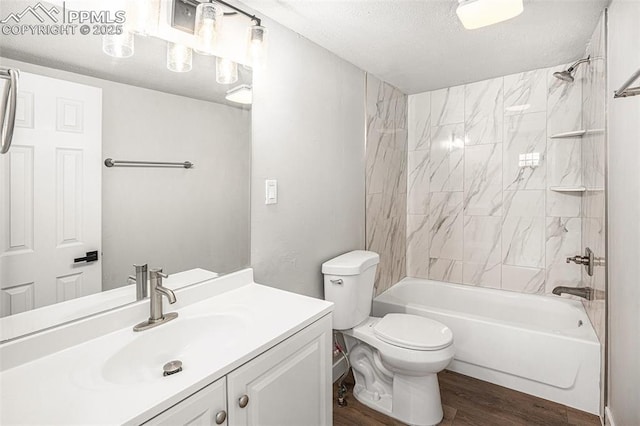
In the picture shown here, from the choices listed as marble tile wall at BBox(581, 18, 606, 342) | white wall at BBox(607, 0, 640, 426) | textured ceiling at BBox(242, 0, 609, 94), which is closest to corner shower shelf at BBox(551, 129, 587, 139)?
marble tile wall at BBox(581, 18, 606, 342)

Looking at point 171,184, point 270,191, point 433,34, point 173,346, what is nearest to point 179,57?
point 171,184

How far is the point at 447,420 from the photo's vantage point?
73.1 inches

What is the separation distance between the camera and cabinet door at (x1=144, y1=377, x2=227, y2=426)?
778 millimetres

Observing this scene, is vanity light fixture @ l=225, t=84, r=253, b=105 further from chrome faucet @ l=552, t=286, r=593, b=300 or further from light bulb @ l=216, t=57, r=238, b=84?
chrome faucet @ l=552, t=286, r=593, b=300

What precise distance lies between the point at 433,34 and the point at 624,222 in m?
1.41

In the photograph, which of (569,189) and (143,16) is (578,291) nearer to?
(569,189)

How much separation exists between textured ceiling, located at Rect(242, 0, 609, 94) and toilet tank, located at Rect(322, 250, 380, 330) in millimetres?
1329

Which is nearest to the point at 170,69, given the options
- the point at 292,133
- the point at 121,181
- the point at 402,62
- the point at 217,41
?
the point at 217,41

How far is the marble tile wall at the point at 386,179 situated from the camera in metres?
2.61

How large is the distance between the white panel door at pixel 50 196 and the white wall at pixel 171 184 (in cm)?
4

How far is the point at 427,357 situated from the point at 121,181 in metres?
A: 1.67

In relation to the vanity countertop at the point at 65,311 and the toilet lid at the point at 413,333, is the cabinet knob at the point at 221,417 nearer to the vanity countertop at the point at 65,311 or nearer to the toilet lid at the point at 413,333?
the vanity countertop at the point at 65,311

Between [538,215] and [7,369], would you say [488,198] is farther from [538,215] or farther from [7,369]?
[7,369]

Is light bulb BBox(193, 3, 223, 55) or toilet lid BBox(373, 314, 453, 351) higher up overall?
light bulb BBox(193, 3, 223, 55)
